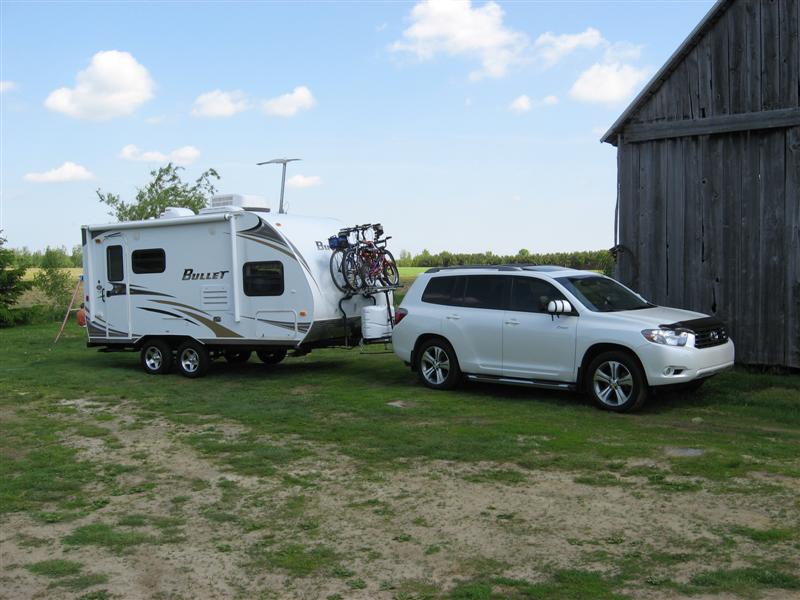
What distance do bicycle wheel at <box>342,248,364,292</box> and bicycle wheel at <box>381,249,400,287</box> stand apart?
21.2 inches

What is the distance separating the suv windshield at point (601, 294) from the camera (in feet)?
36.4

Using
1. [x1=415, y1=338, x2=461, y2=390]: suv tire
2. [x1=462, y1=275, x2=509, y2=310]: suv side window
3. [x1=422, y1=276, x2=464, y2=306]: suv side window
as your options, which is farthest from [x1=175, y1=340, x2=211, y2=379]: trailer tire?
[x1=462, y1=275, x2=509, y2=310]: suv side window

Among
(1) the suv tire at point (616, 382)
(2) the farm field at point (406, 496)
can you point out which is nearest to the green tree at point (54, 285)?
(2) the farm field at point (406, 496)

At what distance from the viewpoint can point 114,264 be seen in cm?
1559

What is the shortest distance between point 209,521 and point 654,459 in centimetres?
415

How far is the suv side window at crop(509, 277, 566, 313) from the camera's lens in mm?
11230

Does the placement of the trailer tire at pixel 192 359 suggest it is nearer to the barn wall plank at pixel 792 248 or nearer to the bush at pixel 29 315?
the barn wall plank at pixel 792 248

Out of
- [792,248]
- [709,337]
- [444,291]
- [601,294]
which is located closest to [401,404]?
[444,291]

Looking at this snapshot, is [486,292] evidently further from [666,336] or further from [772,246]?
[772,246]

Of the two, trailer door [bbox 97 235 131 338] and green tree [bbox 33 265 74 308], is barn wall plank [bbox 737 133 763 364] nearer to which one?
trailer door [bbox 97 235 131 338]

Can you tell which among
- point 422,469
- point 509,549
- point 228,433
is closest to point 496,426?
point 422,469

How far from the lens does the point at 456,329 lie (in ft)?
39.5

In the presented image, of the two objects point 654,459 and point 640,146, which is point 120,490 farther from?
point 640,146

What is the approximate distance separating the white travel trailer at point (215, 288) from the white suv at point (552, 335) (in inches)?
68.2
